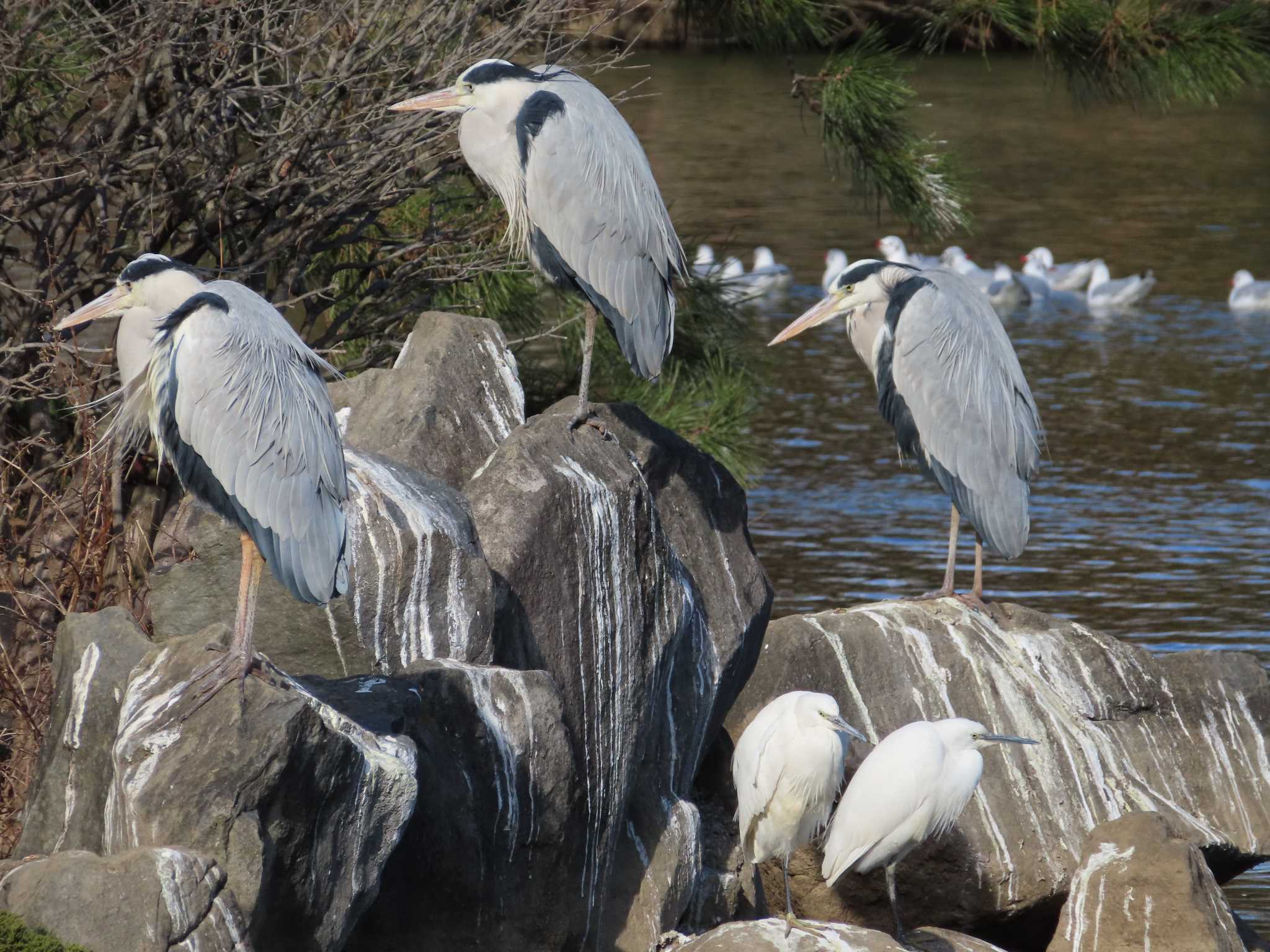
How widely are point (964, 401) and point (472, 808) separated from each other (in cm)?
277

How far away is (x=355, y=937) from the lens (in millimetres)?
4902

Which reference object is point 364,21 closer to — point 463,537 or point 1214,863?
point 463,537

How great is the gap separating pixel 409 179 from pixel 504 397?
147 cm

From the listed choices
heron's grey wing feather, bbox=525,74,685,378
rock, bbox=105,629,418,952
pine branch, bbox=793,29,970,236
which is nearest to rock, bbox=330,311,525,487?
heron's grey wing feather, bbox=525,74,685,378

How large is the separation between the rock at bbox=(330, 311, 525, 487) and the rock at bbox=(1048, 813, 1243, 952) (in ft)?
7.80

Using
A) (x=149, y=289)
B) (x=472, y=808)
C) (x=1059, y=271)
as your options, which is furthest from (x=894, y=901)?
(x=1059, y=271)

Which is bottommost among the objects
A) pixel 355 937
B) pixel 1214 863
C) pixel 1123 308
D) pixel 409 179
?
pixel 1123 308

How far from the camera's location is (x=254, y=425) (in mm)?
4488

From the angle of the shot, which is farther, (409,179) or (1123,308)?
(1123,308)

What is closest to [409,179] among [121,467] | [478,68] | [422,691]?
[478,68]

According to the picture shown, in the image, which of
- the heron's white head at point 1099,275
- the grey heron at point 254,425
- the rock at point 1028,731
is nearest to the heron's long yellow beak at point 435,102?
the grey heron at point 254,425

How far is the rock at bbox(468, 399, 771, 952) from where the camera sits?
5.48 m

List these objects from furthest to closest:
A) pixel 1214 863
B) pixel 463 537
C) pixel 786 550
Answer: pixel 786 550 → pixel 1214 863 → pixel 463 537

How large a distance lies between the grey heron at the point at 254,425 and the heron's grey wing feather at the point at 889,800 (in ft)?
5.89
